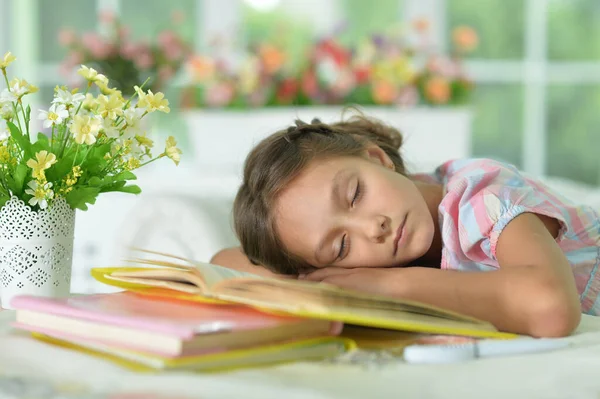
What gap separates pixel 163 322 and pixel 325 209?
0.59 metres

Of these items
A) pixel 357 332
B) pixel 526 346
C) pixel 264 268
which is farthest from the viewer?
pixel 264 268

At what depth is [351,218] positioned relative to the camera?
54.0 inches

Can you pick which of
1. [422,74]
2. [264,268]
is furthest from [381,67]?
[264,268]

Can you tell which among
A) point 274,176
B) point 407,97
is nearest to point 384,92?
point 407,97

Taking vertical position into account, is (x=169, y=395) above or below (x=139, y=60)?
below

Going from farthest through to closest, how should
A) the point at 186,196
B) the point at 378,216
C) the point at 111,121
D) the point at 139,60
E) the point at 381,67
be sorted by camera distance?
the point at 139,60 → the point at 381,67 → the point at 186,196 → the point at 378,216 → the point at 111,121

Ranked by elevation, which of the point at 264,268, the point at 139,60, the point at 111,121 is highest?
the point at 139,60

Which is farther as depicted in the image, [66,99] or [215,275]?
[66,99]

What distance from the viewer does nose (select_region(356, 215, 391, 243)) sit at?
136 centimetres

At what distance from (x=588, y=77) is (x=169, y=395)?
4.25m

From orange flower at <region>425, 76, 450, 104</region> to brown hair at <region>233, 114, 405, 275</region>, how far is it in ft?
6.53

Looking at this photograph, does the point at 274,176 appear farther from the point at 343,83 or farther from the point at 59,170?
the point at 343,83

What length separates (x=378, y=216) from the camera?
4.53 ft

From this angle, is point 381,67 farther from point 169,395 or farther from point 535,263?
point 169,395
